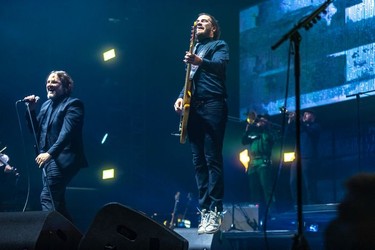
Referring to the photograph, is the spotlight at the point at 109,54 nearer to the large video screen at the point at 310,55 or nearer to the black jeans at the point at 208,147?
the large video screen at the point at 310,55

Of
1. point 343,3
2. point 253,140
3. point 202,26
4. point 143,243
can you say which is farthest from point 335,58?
point 143,243

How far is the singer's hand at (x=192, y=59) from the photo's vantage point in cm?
575

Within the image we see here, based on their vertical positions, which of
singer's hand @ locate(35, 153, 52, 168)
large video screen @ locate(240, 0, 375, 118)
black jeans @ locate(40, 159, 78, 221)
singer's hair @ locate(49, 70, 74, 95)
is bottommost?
black jeans @ locate(40, 159, 78, 221)

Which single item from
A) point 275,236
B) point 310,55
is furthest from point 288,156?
point 275,236

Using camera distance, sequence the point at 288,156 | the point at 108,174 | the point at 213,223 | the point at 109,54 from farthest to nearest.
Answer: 1. the point at 108,174
2. the point at 109,54
3. the point at 288,156
4. the point at 213,223

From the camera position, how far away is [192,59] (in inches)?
227

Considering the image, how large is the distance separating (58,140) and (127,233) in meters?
2.43

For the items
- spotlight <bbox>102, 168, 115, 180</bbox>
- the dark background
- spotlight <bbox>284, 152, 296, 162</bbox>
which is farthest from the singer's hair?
spotlight <bbox>284, 152, 296, 162</bbox>

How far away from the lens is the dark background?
38.1ft

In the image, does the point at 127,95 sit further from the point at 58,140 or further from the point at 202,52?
the point at 202,52

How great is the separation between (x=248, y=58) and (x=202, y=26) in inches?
259

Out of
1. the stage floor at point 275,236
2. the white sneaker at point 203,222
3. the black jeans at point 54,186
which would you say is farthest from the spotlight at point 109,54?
the white sneaker at point 203,222

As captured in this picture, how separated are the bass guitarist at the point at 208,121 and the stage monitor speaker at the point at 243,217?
4282 mm

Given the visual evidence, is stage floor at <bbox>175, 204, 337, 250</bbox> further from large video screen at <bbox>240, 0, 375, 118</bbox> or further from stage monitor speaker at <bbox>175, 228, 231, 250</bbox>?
large video screen at <bbox>240, 0, 375, 118</bbox>
